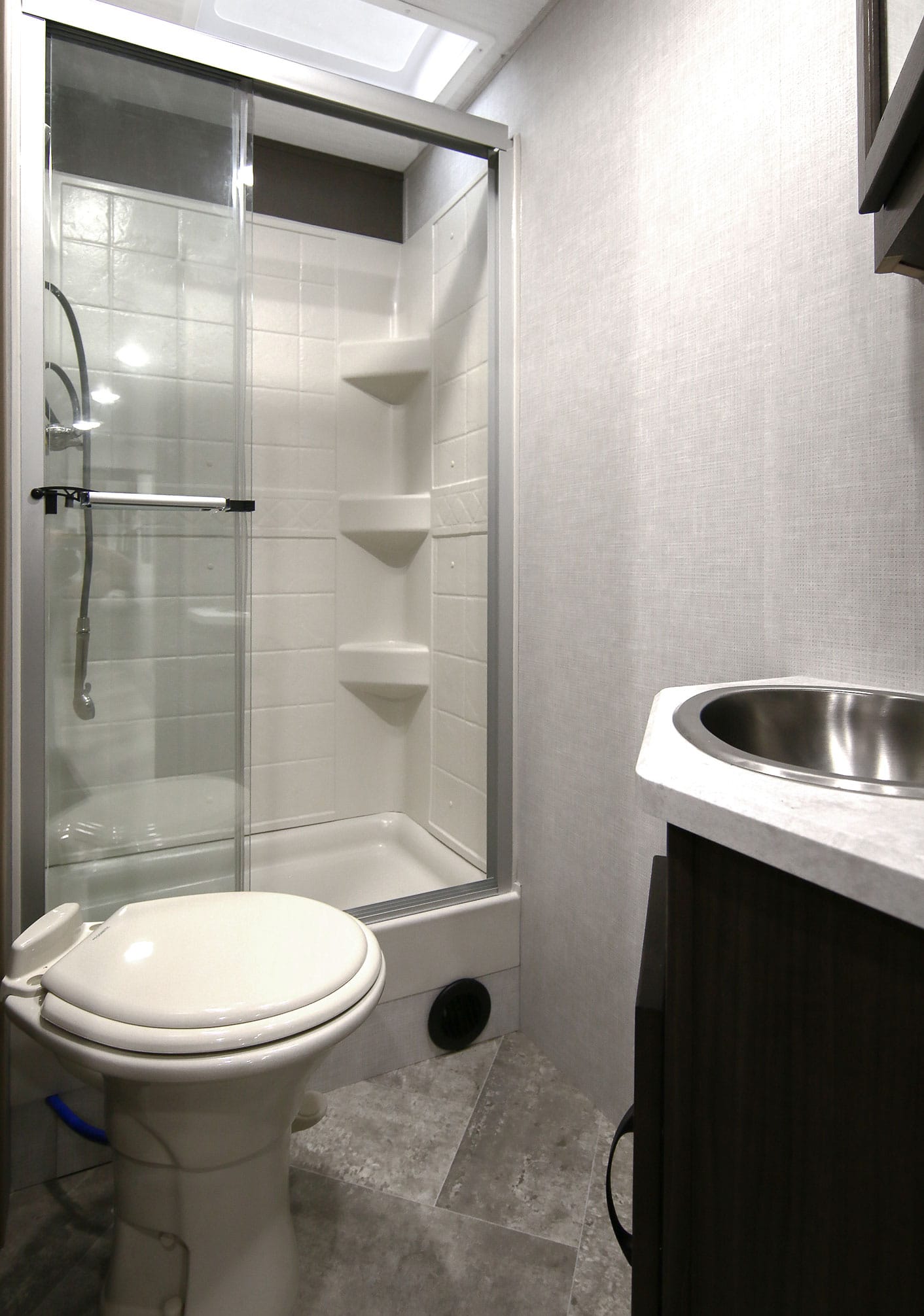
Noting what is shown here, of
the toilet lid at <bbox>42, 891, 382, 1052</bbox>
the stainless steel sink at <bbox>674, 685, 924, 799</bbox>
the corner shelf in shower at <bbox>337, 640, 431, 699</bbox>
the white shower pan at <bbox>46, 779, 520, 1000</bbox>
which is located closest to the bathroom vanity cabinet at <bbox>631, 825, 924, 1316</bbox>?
the stainless steel sink at <bbox>674, 685, 924, 799</bbox>

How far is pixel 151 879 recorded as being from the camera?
1.46m

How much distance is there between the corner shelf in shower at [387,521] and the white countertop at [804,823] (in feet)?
5.72

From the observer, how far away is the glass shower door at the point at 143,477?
4.47 feet

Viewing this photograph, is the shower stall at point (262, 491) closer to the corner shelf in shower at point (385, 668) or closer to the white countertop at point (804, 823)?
the corner shelf in shower at point (385, 668)

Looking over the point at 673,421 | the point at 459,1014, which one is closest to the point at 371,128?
the point at 673,421

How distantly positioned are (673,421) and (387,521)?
44.5 inches

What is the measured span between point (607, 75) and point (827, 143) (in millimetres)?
624

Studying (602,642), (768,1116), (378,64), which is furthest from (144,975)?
(378,64)

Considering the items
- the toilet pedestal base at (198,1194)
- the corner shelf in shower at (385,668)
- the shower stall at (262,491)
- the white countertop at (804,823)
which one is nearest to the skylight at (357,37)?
the shower stall at (262,491)

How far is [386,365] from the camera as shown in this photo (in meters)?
2.29

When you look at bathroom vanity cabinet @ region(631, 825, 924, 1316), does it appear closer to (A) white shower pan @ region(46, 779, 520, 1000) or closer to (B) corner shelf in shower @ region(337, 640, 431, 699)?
(A) white shower pan @ region(46, 779, 520, 1000)

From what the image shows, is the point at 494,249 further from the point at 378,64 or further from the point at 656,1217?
the point at 656,1217

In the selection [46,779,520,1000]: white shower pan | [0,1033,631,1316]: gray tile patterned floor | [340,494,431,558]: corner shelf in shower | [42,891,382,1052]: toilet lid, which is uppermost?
[340,494,431,558]: corner shelf in shower

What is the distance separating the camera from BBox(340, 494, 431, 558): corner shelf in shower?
2.28m
